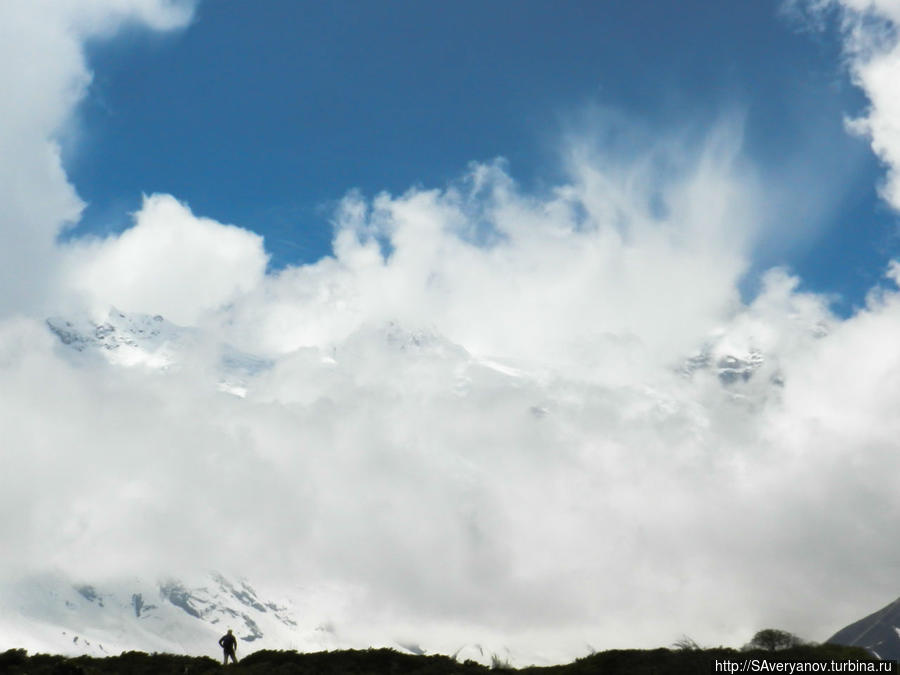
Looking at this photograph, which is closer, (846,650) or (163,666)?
(846,650)

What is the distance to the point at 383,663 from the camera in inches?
1651

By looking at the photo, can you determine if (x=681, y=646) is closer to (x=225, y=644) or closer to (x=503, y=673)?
(x=503, y=673)

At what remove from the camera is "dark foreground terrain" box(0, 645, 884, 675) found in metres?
36.8

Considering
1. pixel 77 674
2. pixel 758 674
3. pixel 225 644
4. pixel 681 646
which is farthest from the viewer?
pixel 225 644

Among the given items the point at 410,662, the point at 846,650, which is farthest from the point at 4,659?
the point at 846,650

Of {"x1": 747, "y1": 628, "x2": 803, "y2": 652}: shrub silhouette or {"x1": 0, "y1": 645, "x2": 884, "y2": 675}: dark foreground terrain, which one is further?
{"x1": 747, "y1": 628, "x2": 803, "y2": 652}: shrub silhouette

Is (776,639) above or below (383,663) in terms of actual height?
above

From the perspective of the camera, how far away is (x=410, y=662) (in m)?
42.0

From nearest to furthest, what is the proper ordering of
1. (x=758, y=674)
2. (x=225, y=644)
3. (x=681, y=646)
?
(x=758, y=674), (x=681, y=646), (x=225, y=644)

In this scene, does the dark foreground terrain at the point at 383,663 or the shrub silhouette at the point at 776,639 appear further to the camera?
the shrub silhouette at the point at 776,639

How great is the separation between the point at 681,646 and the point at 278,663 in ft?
61.9

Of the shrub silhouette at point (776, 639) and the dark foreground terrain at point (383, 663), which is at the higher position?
the shrub silhouette at point (776, 639)

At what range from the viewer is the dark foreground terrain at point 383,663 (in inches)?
1449

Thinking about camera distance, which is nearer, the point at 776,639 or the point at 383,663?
the point at 776,639
